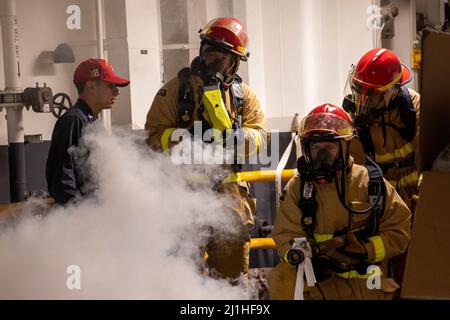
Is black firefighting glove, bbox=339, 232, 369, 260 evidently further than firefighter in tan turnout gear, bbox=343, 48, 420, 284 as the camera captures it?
No

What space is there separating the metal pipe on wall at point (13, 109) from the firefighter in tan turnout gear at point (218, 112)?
151 cm

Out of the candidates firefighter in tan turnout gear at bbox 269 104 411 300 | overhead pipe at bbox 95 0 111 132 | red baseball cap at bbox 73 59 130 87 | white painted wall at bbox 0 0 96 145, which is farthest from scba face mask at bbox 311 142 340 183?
white painted wall at bbox 0 0 96 145

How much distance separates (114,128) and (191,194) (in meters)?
1.64

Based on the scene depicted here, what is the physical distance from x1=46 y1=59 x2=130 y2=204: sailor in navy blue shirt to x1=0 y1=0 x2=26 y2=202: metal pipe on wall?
120 centimetres

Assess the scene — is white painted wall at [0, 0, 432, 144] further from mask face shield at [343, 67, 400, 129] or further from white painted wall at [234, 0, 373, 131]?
mask face shield at [343, 67, 400, 129]

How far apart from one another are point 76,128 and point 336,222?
1304 millimetres

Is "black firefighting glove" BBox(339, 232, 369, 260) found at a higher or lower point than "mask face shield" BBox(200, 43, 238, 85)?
lower

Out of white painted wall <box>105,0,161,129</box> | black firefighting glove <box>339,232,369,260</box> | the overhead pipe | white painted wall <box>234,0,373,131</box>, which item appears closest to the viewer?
black firefighting glove <box>339,232,369,260</box>

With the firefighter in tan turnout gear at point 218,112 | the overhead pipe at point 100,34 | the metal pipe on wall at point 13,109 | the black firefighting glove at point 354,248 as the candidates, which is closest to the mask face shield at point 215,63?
the firefighter in tan turnout gear at point 218,112

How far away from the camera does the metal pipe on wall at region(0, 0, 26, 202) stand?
4.90 metres

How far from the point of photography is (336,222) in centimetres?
337

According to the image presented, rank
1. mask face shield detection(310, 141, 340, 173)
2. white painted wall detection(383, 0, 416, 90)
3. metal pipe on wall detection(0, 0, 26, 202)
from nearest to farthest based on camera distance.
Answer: mask face shield detection(310, 141, 340, 173), metal pipe on wall detection(0, 0, 26, 202), white painted wall detection(383, 0, 416, 90)

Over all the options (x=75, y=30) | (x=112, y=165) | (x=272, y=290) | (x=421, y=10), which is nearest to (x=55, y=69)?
(x=75, y=30)

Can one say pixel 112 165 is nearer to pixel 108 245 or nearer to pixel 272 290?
pixel 108 245
